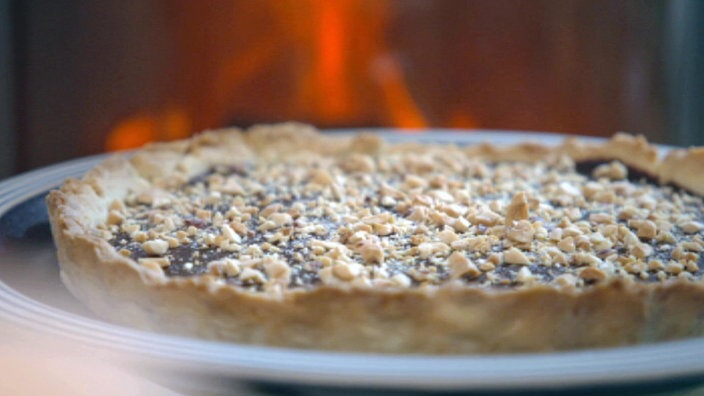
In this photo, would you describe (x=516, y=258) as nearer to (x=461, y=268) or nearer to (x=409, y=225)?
(x=461, y=268)

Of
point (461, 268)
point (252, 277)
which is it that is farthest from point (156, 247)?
point (461, 268)

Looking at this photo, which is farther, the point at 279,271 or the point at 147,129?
the point at 147,129

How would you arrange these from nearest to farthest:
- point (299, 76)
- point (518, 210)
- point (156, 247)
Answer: point (156, 247), point (518, 210), point (299, 76)

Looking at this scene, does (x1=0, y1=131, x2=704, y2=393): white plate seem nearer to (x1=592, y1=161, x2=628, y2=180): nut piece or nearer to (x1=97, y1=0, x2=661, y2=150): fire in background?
(x1=592, y1=161, x2=628, y2=180): nut piece

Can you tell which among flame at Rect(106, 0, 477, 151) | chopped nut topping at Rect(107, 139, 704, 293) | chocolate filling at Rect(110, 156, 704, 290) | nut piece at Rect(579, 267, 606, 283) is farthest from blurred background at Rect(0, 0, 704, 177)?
nut piece at Rect(579, 267, 606, 283)

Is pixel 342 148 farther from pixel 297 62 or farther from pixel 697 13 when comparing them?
pixel 697 13

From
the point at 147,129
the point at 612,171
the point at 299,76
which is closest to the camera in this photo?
the point at 612,171

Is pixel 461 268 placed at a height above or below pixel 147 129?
above

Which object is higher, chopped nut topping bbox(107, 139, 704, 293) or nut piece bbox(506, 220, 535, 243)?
nut piece bbox(506, 220, 535, 243)

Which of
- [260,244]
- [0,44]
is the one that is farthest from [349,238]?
[0,44]
